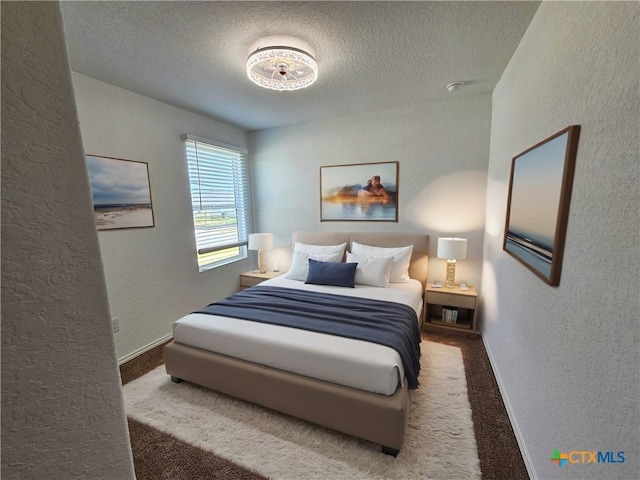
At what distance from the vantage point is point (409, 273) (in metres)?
3.20

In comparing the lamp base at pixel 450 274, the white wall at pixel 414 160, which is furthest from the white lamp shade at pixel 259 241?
the lamp base at pixel 450 274

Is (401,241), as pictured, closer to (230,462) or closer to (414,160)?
(414,160)

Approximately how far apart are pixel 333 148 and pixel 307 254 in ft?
4.70

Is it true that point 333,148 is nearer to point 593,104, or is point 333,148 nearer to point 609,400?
point 593,104

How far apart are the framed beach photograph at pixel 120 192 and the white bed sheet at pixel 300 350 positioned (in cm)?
114

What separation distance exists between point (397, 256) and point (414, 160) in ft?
3.82

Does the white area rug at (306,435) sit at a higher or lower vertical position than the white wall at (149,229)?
lower

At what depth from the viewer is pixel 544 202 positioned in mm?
1372

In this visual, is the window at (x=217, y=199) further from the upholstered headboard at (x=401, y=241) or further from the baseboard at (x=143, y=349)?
the upholstered headboard at (x=401, y=241)

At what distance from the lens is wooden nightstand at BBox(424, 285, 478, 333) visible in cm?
276

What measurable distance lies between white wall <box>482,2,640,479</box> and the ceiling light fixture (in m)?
1.39

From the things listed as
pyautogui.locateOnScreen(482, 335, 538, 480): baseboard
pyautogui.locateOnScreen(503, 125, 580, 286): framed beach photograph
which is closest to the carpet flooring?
pyautogui.locateOnScreen(482, 335, 538, 480): baseboard

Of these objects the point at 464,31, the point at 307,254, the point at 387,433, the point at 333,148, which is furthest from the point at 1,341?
the point at 333,148

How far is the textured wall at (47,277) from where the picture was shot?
405 millimetres
